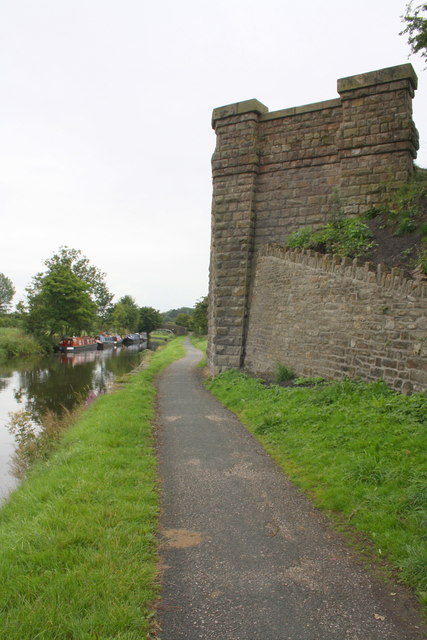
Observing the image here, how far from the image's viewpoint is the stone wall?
6.40 metres

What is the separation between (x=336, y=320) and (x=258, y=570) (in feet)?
18.8

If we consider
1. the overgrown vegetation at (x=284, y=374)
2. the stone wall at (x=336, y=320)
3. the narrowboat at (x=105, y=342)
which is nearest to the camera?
the stone wall at (x=336, y=320)

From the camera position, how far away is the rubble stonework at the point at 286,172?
9852 millimetres

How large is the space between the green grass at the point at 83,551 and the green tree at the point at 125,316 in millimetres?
65303

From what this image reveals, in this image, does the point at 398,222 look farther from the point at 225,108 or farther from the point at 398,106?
the point at 225,108

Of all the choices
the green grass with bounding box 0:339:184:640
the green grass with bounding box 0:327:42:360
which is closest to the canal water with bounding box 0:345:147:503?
the green grass with bounding box 0:339:184:640

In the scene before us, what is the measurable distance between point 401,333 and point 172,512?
14.4 feet

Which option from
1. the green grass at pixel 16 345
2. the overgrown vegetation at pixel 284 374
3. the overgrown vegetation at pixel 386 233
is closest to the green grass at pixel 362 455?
the overgrown vegetation at pixel 284 374

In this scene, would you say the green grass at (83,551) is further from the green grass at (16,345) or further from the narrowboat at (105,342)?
the narrowboat at (105,342)

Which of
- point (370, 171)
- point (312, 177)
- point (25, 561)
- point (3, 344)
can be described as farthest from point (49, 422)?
point (3, 344)

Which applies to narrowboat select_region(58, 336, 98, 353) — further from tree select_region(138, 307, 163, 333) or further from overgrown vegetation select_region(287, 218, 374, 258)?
tree select_region(138, 307, 163, 333)

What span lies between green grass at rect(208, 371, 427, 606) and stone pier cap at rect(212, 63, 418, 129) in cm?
712

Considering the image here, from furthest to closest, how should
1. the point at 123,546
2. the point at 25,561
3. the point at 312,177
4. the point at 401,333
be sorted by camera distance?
the point at 312,177 → the point at 401,333 → the point at 123,546 → the point at 25,561

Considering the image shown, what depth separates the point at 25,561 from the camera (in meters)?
3.12
